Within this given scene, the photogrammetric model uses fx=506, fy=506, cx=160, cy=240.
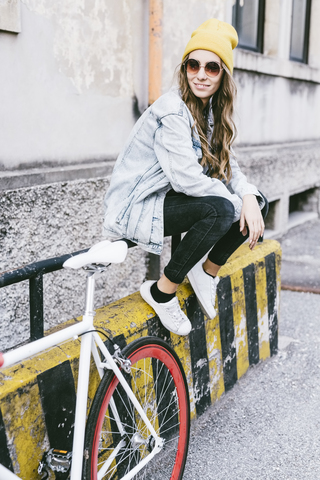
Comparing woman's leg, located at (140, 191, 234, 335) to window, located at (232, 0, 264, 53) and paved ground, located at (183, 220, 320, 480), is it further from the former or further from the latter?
window, located at (232, 0, 264, 53)

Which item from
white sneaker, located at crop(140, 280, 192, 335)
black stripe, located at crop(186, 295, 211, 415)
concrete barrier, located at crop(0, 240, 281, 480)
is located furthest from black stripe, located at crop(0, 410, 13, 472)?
black stripe, located at crop(186, 295, 211, 415)

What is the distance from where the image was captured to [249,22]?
6148 mm

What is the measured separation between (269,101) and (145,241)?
15.2 ft

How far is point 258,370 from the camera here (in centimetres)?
335

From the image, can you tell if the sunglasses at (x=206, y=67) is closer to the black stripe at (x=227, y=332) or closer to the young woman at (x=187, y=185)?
the young woman at (x=187, y=185)

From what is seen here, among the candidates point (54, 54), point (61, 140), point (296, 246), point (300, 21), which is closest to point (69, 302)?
point (61, 140)

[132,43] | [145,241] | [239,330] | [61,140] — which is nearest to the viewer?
[145,241]

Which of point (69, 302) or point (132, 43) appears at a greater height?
point (132, 43)

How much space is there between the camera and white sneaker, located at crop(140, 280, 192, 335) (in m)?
2.35

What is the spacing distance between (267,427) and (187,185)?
1.45 m

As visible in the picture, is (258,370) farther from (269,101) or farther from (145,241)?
(269,101)

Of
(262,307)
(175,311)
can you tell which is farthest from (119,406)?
(262,307)

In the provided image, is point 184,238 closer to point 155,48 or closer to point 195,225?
point 195,225

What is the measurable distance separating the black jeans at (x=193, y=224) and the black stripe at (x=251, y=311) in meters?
0.90
